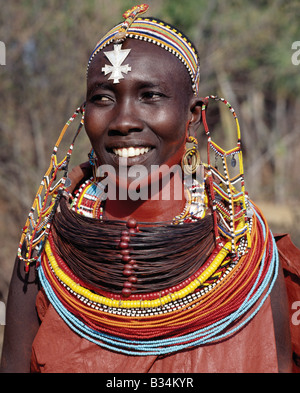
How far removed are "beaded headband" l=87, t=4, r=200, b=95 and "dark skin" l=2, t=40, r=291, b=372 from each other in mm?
27

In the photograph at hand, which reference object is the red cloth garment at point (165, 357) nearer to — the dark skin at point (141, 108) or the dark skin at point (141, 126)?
the dark skin at point (141, 126)

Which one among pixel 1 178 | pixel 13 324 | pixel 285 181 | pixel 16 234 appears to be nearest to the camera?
pixel 13 324

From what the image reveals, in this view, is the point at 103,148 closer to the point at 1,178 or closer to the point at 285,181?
the point at 1,178

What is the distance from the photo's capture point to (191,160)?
73.2 inches

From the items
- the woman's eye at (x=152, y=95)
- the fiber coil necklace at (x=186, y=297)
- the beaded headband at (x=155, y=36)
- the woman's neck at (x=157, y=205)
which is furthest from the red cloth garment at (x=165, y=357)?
the beaded headband at (x=155, y=36)

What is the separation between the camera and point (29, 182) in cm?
591

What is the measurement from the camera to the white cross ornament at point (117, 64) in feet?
5.06

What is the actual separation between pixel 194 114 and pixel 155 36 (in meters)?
0.33

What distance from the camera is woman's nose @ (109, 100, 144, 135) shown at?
60.1 inches

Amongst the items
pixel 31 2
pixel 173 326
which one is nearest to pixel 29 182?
pixel 31 2

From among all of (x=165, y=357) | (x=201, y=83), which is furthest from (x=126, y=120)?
(x=201, y=83)

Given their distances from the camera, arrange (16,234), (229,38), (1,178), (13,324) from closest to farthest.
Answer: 1. (13,324)
2. (16,234)
3. (1,178)
4. (229,38)

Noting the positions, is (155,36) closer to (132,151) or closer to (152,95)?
(152,95)

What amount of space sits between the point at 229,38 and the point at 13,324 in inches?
281
